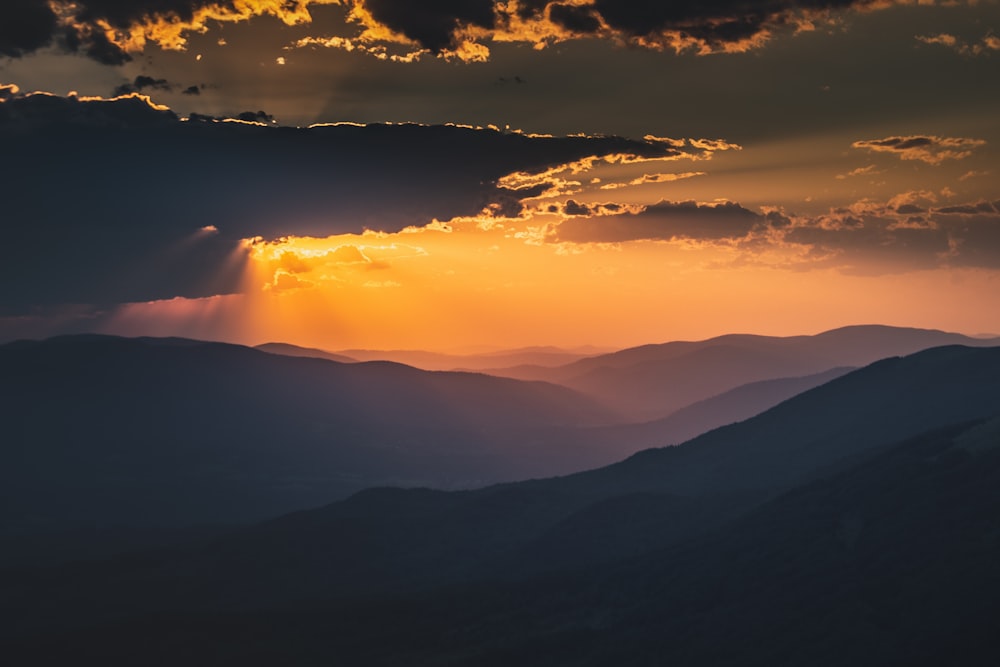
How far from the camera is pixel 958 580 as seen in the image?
168 m

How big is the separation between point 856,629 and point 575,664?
4925 cm

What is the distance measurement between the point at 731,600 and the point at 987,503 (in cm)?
4791

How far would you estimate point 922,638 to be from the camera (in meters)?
156

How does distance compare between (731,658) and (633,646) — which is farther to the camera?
(633,646)

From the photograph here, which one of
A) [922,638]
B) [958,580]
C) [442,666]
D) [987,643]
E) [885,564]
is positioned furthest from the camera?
[442,666]

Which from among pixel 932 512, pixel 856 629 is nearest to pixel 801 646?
pixel 856 629

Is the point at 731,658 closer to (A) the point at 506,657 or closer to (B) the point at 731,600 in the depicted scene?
(B) the point at 731,600

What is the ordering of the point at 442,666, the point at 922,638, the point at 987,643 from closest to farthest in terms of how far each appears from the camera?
the point at 987,643, the point at 922,638, the point at 442,666

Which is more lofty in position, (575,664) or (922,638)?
(922,638)

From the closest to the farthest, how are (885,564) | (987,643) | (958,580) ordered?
1. (987,643)
2. (958,580)
3. (885,564)

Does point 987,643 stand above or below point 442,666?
above

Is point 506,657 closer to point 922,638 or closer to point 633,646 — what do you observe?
point 633,646

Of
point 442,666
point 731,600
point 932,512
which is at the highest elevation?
point 932,512

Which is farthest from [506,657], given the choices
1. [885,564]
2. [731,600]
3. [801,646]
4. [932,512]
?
[932,512]
